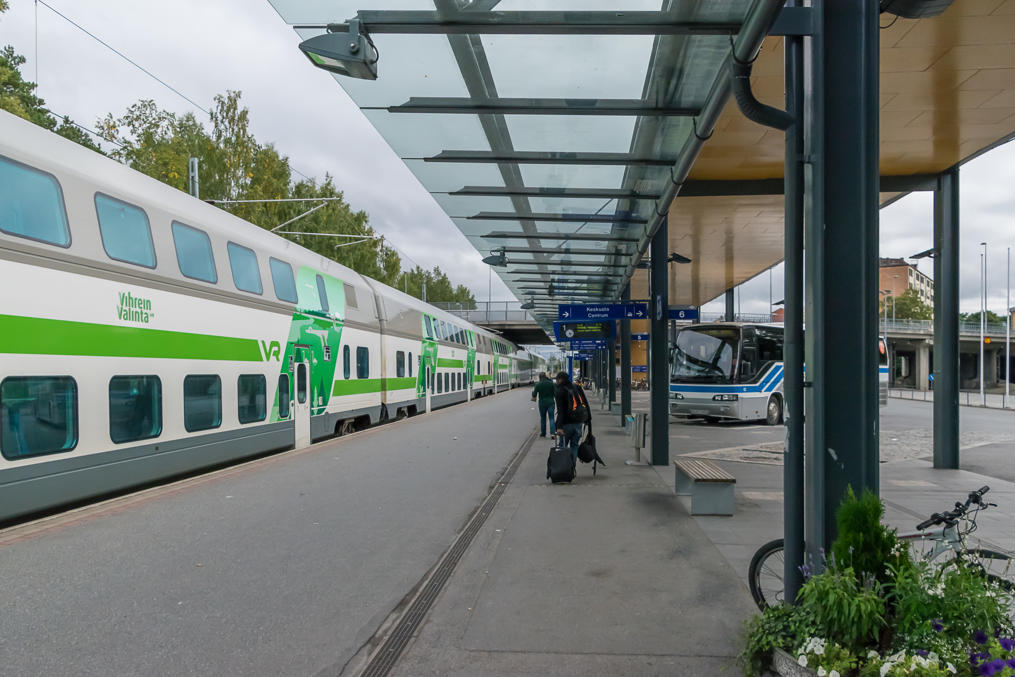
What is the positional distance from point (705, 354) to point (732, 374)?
48.3 inches

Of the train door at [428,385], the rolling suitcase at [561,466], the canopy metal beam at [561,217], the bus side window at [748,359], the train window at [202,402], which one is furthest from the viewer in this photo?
the train door at [428,385]

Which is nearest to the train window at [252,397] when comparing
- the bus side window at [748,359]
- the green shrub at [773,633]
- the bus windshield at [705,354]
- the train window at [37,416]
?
the train window at [37,416]

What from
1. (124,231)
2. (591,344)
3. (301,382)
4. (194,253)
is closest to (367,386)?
(301,382)

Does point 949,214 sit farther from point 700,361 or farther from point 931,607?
point 700,361

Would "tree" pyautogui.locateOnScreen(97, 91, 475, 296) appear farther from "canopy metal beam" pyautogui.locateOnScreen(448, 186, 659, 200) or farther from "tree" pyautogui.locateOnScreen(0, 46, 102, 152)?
"canopy metal beam" pyautogui.locateOnScreen(448, 186, 659, 200)

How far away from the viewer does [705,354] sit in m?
23.4

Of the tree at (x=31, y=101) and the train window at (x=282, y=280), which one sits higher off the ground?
the tree at (x=31, y=101)

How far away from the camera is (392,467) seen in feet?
40.8

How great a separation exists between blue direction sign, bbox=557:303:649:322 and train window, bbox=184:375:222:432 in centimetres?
678

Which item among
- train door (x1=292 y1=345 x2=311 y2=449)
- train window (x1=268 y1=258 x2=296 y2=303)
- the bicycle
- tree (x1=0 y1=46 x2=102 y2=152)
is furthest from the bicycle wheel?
tree (x1=0 y1=46 x2=102 y2=152)

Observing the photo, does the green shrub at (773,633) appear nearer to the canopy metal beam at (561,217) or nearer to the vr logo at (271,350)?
the canopy metal beam at (561,217)

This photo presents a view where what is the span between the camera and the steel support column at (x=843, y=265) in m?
4.12

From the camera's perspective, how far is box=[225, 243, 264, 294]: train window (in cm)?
1146

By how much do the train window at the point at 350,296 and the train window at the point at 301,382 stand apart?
311cm
